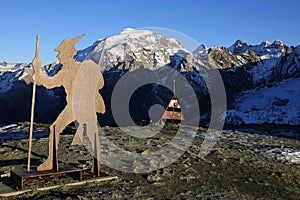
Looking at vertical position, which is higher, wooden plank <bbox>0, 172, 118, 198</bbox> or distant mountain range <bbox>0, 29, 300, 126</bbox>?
distant mountain range <bbox>0, 29, 300, 126</bbox>

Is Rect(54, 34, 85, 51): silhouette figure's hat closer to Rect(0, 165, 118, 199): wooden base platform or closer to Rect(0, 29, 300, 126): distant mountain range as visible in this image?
Rect(0, 165, 118, 199): wooden base platform

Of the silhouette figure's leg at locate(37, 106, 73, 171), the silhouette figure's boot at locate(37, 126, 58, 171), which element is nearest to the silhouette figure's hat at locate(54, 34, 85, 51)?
the silhouette figure's leg at locate(37, 106, 73, 171)

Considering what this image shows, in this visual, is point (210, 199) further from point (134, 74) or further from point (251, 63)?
point (251, 63)

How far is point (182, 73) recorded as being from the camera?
51938 mm

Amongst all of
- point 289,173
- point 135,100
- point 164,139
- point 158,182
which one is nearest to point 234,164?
point 289,173

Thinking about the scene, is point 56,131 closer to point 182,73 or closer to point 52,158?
point 52,158

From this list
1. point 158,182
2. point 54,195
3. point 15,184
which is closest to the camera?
point 54,195

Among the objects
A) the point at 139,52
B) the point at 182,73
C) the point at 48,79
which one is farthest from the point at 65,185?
the point at 139,52

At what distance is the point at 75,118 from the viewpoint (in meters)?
9.79

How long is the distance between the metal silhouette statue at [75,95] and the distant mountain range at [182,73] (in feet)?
88.6

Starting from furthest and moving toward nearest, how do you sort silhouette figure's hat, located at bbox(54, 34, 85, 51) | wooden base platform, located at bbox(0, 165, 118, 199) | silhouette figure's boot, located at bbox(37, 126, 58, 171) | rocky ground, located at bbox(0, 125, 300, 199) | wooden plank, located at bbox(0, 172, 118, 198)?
silhouette figure's hat, located at bbox(54, 34, 85, 51) → silhouette figure's boot, located at bbox(37, 126, 58, 171) → rocky ground, located at bbox(0, 125, 300, 199) → wooden base platform, located at bbox(0, 165, 118, 199) → wooden plank, located at bbox(0, 172, 118, 198)

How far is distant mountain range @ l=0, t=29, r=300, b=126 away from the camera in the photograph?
41.4 m

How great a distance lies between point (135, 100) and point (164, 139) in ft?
105

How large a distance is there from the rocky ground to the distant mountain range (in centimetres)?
2160
